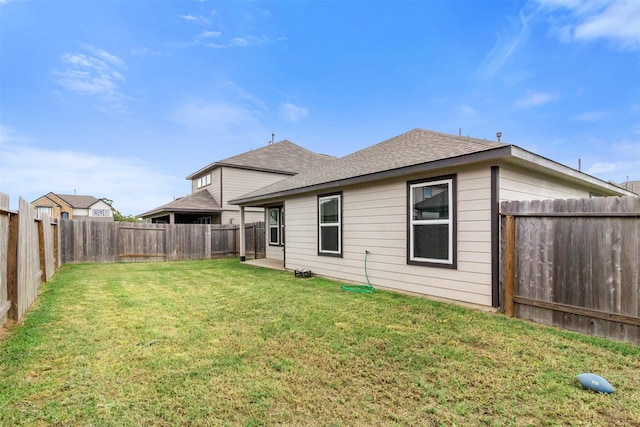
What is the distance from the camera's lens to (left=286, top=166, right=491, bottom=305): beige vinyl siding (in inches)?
185

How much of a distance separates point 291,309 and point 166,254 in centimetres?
1066

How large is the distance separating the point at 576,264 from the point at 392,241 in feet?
9.50

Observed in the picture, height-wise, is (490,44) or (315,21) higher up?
(315,21)

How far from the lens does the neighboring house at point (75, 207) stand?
121 ft

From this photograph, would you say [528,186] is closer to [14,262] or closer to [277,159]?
[14,262]

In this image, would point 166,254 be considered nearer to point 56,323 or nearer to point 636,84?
point 56,323

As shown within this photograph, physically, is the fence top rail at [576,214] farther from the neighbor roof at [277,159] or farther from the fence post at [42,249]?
the neighbor roof at [277,159]

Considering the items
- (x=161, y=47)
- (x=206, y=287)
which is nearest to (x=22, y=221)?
(x=206, y=287)

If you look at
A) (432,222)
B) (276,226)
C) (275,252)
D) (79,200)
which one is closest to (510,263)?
(432,222)

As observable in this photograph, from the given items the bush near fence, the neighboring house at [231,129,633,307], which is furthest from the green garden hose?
the bush near fence

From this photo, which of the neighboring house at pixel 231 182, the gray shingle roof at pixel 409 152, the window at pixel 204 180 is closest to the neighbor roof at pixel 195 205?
the neighboring house at pixel 231 182

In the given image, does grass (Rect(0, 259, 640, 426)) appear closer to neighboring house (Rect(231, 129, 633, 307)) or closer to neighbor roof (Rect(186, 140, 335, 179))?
neighboring house (Rect(231, 129, 633, 307))

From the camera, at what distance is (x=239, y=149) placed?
73.0 feet

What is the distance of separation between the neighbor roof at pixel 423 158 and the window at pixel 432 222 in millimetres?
398
